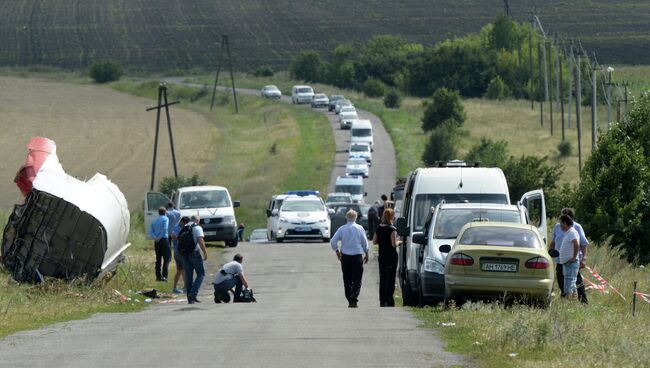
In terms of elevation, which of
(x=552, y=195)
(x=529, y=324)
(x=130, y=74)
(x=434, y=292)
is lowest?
(x=130, y=74)

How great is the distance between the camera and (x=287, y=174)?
74.1 m

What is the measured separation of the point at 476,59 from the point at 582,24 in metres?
24.0

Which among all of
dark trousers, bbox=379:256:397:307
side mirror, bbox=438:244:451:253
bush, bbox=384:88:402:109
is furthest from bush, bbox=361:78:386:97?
side mirror, bbox=438:244:451:253

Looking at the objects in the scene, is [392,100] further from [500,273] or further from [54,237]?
[500,273]

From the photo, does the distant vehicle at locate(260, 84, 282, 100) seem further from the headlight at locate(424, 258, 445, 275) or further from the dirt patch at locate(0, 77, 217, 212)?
the headlight at locate(424, 258, 445, 275)

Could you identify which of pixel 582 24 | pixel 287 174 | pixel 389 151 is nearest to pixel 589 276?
pixel 287 174

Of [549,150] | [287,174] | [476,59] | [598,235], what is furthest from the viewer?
[476,59]

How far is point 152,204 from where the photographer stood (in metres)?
42.3

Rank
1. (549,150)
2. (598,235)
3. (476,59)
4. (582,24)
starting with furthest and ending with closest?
(582,24), (476,59), (549,150), (598,235)

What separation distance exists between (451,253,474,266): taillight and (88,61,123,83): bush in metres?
120

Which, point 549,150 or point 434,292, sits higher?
point 434,292

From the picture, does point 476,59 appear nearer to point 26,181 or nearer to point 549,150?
point 549,150

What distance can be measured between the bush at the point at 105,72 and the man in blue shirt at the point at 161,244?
359 ft

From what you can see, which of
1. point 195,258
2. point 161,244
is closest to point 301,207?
point 161,244
